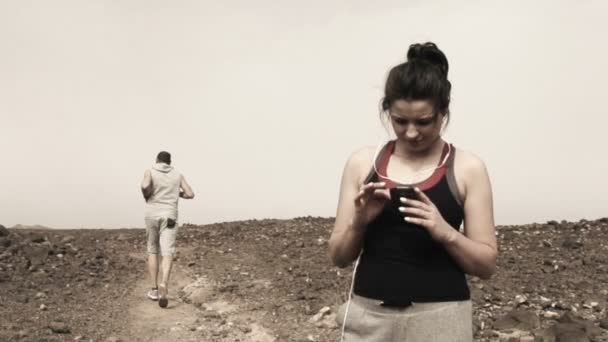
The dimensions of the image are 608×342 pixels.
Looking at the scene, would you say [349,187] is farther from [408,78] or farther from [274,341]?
[274,341]

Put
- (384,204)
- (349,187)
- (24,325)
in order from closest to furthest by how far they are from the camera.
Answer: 1. (384,204)
2. (349,187)
3. (24,325)

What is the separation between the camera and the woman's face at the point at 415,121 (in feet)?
7.87

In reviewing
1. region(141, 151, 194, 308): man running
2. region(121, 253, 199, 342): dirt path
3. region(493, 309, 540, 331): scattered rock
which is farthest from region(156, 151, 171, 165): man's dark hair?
region(493, 309, 540, 331): scattered rock

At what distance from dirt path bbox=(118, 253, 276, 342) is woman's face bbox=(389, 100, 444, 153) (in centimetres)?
588

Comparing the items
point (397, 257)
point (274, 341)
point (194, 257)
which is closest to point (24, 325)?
point (274, 341)

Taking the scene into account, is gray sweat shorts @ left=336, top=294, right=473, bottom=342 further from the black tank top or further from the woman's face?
the woman's face

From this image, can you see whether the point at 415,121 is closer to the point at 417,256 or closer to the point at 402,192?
the point at 402,192

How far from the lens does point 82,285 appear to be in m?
10.8

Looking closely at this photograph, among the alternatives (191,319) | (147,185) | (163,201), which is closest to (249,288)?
(191,319)

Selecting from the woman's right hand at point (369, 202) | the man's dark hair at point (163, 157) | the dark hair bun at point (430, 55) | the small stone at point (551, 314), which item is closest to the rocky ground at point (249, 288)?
the small stone at point (551, 314)

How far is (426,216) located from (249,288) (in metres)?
8.07

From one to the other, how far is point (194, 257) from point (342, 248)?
10.1 metres

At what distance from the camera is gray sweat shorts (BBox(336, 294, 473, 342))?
2371mm

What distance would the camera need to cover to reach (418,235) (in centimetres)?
235
